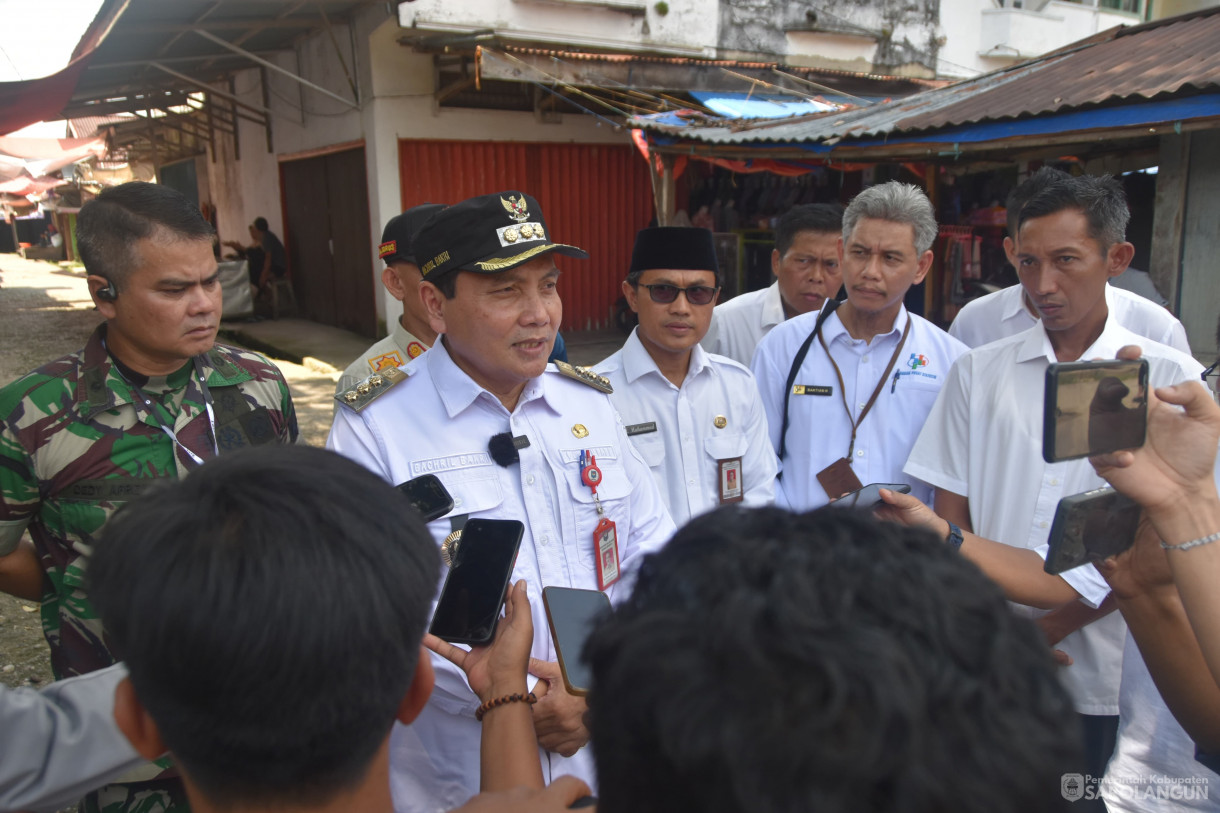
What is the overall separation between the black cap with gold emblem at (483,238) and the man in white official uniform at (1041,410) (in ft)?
4.18

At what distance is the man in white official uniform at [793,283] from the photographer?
12.9ft

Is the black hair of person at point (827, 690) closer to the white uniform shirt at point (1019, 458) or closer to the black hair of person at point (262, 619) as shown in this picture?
the black hair of person at point (262, 619)

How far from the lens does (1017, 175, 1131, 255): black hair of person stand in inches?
97.7

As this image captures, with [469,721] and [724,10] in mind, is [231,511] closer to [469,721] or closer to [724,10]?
[469,721]

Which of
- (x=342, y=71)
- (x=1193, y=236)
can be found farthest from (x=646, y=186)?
(x=1193, y=236)

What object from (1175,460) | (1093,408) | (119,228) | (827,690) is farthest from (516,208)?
(827,690)

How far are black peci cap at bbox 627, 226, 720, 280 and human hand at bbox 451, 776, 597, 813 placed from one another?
211 centimetres

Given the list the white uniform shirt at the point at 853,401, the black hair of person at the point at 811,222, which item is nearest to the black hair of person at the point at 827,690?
the white uniform shirt at the point at 853,401

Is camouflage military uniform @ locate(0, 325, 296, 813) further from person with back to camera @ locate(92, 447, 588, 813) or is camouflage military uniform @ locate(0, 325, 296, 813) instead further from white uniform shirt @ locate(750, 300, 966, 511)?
white uniform shirt @ locate(750, 300, 966, 511)

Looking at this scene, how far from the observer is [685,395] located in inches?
113

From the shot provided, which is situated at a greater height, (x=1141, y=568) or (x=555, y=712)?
(x=1141, y=568)

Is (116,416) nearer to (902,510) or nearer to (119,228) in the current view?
(119,228)

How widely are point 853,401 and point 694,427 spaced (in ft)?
2.10

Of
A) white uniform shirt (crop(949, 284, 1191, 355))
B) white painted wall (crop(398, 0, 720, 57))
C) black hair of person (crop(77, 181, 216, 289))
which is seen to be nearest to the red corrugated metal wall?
white painted wall (crop(398, 0, 720, 57))
